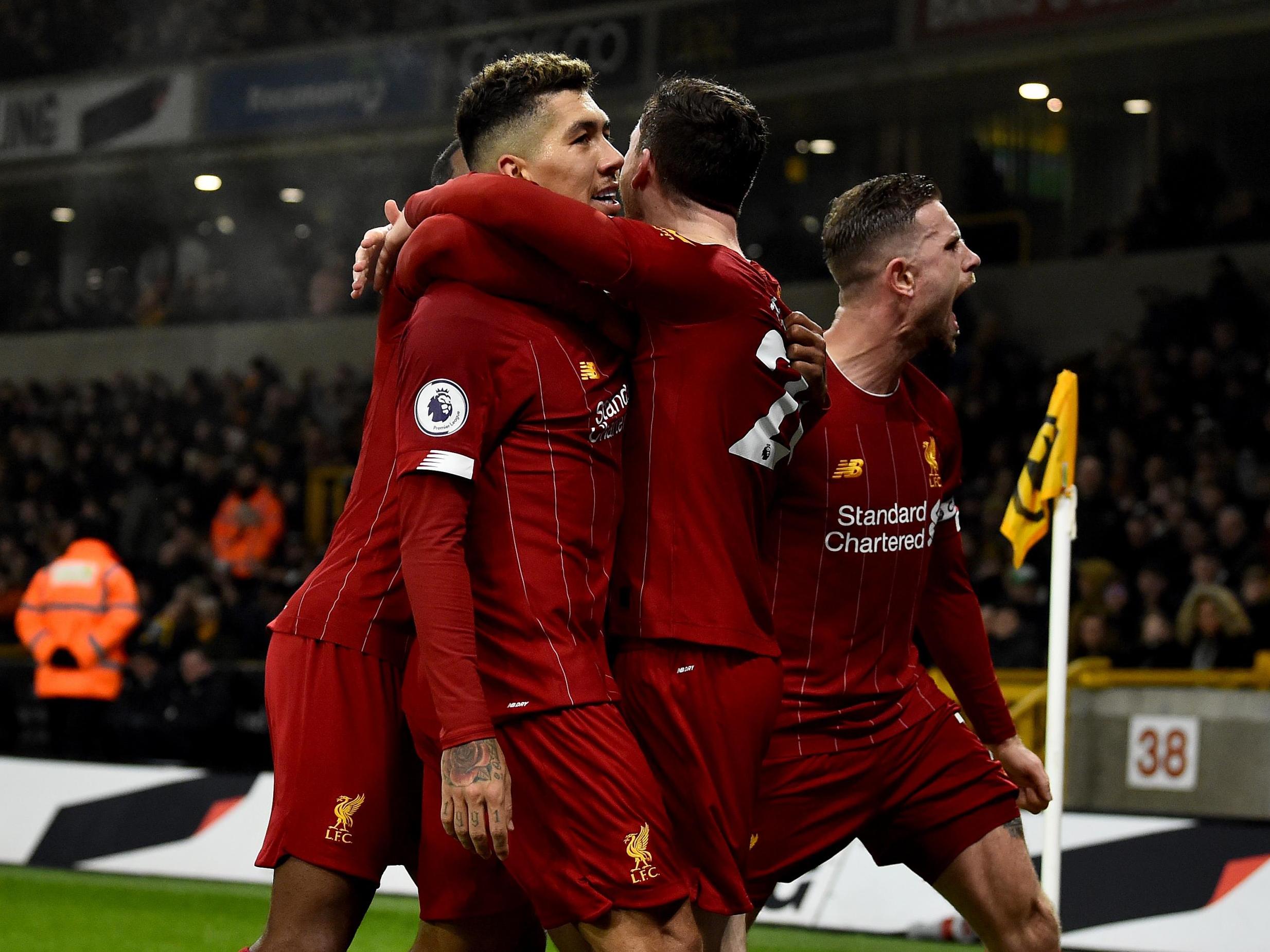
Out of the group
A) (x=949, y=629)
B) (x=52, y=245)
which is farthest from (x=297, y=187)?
(x=949, y=629)

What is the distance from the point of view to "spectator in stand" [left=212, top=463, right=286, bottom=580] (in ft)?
50.6

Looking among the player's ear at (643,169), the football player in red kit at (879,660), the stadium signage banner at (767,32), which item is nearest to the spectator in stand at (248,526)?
the stadium signage banner at (767,32)

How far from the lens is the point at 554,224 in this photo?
2.96m

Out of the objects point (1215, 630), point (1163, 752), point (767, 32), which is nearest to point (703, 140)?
point (1163, 752)

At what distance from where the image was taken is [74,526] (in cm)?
1678

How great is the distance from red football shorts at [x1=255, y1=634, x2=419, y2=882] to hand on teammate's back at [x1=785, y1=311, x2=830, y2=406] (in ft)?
3.07

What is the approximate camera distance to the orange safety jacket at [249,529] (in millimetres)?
15430

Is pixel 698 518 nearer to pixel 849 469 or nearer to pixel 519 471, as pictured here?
pixel 519 471

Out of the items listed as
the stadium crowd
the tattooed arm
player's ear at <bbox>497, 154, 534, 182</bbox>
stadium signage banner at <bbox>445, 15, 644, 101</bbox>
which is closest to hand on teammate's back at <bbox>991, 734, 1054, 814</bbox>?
the tattooed arm

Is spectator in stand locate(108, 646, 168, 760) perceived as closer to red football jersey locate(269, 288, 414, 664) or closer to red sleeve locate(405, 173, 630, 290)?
red football jersey locate(269, 288, 414, 664)

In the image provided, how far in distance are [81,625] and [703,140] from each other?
10.4 meters

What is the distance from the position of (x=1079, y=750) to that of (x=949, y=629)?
5.24 metres

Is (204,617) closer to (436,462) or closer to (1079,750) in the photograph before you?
(1079,750)

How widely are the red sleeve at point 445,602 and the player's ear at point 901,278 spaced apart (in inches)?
57.7
